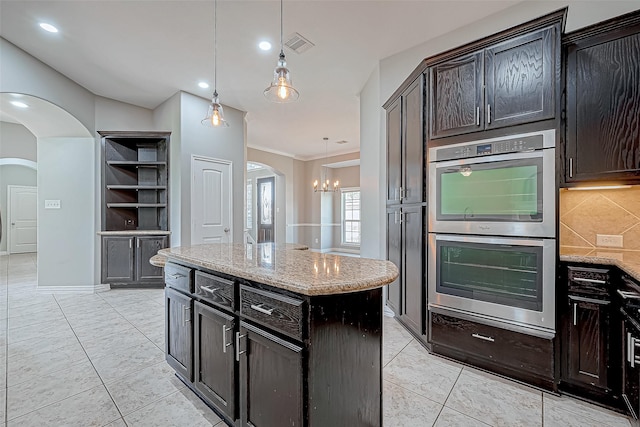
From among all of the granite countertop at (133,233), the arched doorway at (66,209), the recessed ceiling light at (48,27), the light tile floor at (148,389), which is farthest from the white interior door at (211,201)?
the recessed ceiling light at (48,27)

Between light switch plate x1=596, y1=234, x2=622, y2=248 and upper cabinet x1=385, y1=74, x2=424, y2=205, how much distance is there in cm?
129

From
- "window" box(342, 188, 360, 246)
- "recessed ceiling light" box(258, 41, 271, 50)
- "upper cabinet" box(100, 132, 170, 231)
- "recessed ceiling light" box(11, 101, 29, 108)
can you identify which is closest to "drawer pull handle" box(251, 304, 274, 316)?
"recessed ceiling light" box(258, 41, 271, 50)

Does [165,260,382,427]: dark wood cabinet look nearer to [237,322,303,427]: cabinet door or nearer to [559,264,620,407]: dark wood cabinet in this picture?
[237,322,303,427]: cabinet door

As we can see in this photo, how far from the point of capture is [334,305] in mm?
1187

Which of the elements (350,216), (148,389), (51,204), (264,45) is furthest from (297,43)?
(350,216)

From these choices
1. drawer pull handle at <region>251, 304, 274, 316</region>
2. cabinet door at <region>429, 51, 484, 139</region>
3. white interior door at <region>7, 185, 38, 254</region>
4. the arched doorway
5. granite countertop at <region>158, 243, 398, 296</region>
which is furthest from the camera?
white interior door at <region>7, 185, 38, 254</region>

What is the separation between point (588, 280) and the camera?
1802 millimetres

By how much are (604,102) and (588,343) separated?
1.54m

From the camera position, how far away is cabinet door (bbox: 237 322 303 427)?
1162 mm

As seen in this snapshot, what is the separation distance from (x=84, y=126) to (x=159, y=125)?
3.36ft

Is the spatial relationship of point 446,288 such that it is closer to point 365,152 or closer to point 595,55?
point 595,55

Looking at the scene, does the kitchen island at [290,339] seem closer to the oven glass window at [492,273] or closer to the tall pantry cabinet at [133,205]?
the oven glass window at [492,273]

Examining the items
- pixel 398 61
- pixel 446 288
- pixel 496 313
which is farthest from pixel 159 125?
pixel 496 313

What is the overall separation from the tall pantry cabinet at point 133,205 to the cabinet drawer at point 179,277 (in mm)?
2893
